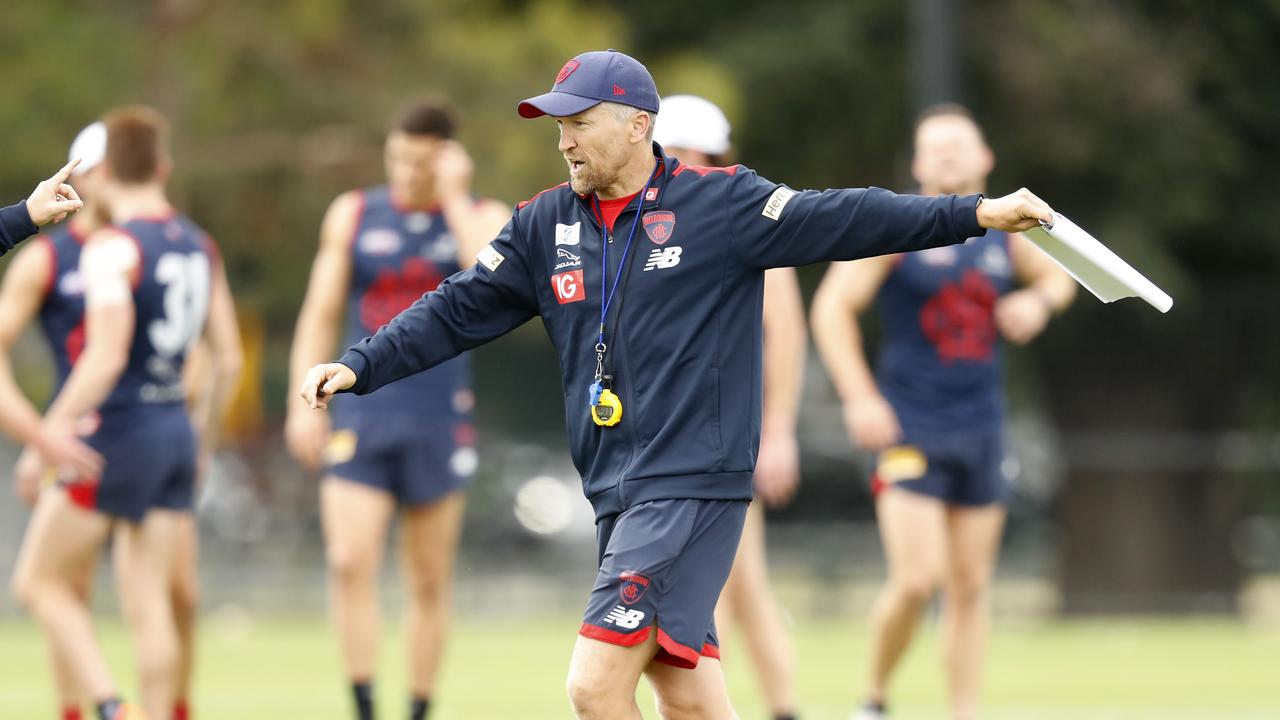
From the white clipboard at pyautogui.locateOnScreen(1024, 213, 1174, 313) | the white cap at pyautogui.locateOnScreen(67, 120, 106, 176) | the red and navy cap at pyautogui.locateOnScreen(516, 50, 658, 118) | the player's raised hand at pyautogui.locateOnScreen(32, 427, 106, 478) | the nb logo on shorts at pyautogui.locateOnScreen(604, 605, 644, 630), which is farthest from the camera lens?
the white cap at pyautogui.locateOnScreen(67, 120, 106, 176)

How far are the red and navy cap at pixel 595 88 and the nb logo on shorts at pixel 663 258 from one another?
0.44 meters

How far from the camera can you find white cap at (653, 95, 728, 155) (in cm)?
851

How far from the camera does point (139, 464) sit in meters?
8.58

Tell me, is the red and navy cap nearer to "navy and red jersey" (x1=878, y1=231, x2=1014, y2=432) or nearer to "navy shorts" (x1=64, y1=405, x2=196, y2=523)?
"navy shorts" (x1=64, y1=405, x2=196, y2=523)

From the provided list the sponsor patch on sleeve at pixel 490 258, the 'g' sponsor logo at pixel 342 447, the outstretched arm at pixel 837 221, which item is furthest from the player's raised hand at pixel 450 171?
the outstretched arm at pixel 837 221

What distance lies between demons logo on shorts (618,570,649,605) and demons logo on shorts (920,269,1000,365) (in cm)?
394

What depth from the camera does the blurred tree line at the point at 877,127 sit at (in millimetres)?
18641

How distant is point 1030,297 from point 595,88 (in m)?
3.75

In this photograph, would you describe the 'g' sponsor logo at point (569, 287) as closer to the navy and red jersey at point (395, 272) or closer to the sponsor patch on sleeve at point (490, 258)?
the sponsor patch on sleeve at point (490, 258)

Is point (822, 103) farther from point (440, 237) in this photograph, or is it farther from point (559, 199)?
point (559, 199)

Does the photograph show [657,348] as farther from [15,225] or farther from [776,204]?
[15,225]

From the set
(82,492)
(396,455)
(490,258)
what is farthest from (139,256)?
(490,258)

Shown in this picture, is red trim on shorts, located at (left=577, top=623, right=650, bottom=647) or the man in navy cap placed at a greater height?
the man in navy cap

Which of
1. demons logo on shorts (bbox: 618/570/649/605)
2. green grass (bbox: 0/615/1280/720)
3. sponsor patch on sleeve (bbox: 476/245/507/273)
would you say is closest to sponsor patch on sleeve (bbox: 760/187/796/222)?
sponsor patch on sleeve (bbox: 476/245/507/273)
